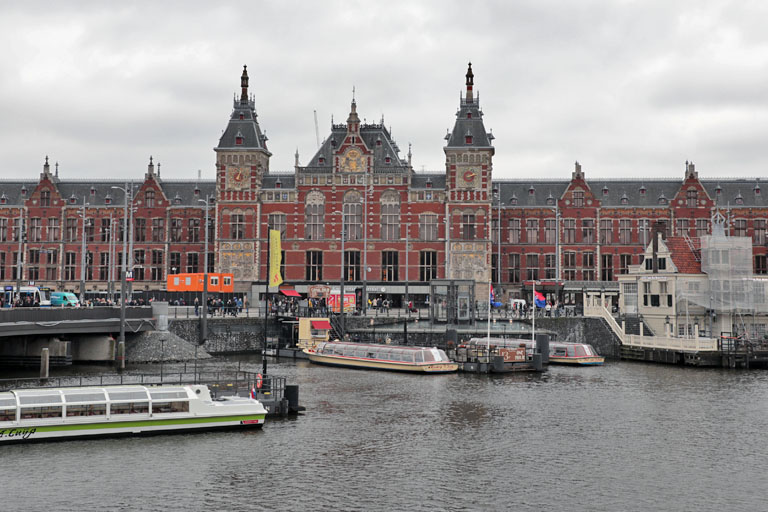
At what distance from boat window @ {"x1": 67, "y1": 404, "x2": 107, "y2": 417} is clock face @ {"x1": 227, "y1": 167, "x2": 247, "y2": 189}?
66594mm

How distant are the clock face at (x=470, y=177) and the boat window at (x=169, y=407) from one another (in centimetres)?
6468

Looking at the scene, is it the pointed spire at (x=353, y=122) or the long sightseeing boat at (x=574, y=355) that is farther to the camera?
the pointed spire at (x=353, y=122)

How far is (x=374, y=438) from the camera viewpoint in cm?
3544

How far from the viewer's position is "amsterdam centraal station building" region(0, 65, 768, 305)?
9644 centimetres

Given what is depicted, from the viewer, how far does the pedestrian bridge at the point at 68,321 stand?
5197 centimetres

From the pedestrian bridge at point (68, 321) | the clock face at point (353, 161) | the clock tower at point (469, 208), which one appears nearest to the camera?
the pedestrian bridge at point (68, 321)

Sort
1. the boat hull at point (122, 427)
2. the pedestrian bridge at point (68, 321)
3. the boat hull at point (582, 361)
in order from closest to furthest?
the boat hull at point (122, 427) < the pedestrian bridge at point (68, 321) < the boat hull at point (582, 361)

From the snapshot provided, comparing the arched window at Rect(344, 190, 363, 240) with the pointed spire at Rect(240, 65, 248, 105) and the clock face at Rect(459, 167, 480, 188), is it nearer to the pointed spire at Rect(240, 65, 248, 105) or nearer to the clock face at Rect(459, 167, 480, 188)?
the clock face at Rect(459, 167, 480, 188)

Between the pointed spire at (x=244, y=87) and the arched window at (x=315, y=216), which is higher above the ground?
the pointed spire at (x=244, y=87)

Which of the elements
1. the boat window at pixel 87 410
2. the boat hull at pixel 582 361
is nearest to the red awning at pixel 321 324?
the boat hull at pixel 582 361

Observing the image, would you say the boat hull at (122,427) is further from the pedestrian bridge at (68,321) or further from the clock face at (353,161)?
the clock face at (353,161)

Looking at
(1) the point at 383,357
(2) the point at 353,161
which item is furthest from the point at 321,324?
(2) the point at 353,161

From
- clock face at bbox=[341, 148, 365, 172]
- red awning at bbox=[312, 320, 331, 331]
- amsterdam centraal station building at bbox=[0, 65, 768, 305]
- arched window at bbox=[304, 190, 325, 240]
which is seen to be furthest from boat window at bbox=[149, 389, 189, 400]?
clock face at bbox=[341, 148, 365, 172]

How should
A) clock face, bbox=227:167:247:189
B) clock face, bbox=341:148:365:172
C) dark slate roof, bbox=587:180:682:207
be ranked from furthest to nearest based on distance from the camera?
dark slate roof, bbox=587:180:682:207 < clock face, bbox=227:167:247:189 < clock face, bbox=341:148:365:172
